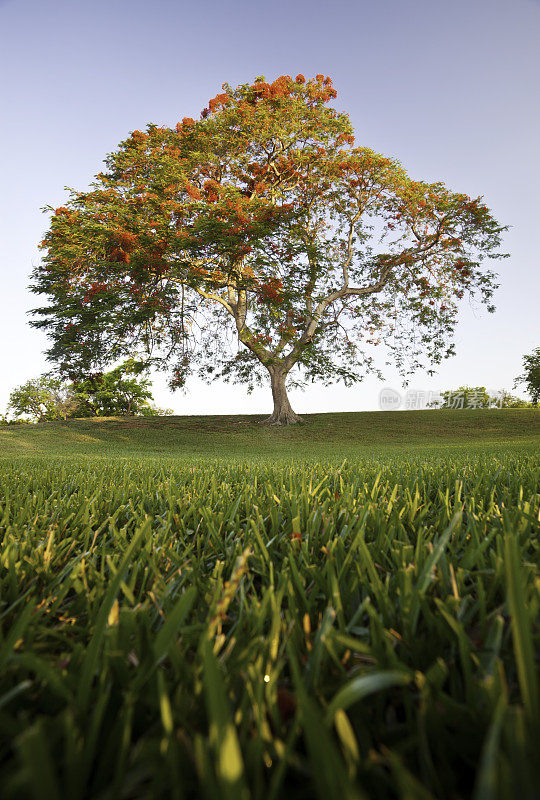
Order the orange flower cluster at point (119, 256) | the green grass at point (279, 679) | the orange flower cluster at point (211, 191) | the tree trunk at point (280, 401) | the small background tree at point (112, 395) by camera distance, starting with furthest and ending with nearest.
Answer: the small background tree at point (112, 395) → the tree trunk at point (280, 401) → the orange flower cluster at point (211, 191) → the orange flower cluster at point (119, 256) → the green grass at point (279, 679)

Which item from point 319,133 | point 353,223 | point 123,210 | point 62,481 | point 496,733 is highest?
point 319,133

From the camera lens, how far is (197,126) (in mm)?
14758

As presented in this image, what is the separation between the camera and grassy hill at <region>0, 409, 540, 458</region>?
13172mm

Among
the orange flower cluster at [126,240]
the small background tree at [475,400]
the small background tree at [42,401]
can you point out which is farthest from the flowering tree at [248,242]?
the small background tree at [475,400]

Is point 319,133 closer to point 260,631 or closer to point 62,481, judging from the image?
point 62,481

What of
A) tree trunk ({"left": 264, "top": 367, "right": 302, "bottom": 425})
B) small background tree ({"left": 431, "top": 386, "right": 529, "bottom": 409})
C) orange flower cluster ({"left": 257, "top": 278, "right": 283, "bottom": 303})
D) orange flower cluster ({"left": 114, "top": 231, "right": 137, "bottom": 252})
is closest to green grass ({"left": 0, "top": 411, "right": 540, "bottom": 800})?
orange flower cluster ({"left": 257, "top": 278, "right": 283, "bottom": 303})

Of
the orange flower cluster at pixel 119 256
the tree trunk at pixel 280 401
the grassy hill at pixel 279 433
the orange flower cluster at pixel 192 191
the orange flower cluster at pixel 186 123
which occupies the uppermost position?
the orange flower cluster at pixel 186 123

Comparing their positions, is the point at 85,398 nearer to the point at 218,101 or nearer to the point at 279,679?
the point at 218,101

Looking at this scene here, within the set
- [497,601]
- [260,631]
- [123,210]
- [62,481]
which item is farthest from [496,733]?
[123,210]

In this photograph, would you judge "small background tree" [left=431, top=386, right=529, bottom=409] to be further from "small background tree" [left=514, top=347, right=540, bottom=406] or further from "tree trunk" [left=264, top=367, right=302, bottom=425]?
"tree trunk" [left=264, top=367, right=302, bottom=425]

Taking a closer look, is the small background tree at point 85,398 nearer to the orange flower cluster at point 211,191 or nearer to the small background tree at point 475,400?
the orange flower cluster at point 211,191

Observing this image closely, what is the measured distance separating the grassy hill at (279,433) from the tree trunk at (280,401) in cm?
71

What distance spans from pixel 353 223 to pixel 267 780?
1939cm

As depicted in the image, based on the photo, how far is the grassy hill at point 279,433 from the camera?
1317 centimetres
